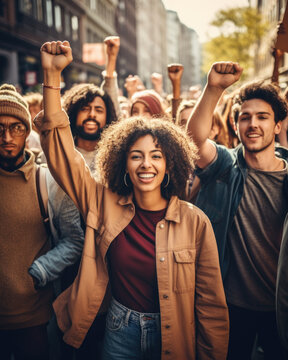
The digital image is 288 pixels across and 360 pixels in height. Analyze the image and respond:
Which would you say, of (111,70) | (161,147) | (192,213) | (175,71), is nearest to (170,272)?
(192,213)

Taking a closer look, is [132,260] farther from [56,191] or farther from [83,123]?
[83,123]

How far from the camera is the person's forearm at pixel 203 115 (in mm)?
2541

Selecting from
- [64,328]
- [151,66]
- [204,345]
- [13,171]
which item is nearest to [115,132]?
[13,171]

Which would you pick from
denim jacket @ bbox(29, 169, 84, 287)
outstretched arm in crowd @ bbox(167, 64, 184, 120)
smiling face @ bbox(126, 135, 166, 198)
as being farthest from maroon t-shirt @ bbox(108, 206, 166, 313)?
outstretched arm in crowd @ bbox(167, 64, 184, 120)

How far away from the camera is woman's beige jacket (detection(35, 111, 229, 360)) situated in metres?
2.20

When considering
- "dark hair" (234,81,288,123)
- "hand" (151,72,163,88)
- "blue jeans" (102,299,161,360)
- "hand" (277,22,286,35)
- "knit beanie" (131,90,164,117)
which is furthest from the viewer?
"hand" (151,72,163,88)

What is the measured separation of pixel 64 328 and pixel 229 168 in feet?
5.49

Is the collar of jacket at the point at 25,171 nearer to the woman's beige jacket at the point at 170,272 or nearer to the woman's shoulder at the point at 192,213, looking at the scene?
the woman's beige jacket at the point at 170,272

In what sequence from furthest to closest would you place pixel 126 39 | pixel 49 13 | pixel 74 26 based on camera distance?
pixel 126 39, pixel 74 26, pixel 49 13

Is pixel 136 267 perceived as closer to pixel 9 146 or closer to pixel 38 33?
pixel 9 146

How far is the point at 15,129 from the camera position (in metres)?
2.72

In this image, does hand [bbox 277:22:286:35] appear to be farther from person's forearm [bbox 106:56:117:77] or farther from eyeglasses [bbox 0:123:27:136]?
eyeglasses [bbox 0:123:27:136]

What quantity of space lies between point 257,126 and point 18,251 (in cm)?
199

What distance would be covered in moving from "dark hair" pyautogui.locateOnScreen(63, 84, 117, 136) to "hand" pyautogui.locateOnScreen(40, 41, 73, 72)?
4.49ft
